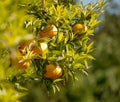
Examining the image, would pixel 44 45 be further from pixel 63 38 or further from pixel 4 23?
pixel 4 23

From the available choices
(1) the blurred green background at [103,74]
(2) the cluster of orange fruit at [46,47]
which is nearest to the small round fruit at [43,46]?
(2) the cluster of orange fruit at [46,47]

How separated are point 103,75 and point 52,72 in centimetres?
1412

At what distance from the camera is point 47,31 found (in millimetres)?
2092

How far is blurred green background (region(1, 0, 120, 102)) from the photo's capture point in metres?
14.4

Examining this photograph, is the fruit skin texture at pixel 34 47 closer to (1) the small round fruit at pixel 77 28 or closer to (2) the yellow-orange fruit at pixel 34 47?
(2) the yellow-orange fruit at pixel 34 47

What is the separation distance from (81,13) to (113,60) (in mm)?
13453

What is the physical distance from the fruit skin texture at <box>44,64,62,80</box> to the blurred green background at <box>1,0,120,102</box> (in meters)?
11.1

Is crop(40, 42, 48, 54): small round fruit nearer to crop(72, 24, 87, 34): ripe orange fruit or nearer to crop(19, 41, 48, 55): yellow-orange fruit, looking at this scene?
crop(19, 41, 48, 55): yellow-orange fruit

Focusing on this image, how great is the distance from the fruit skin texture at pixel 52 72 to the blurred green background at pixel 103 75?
11.1 m

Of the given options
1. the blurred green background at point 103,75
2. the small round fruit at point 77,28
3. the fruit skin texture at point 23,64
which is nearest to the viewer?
the fruit skin texture at point 23,64

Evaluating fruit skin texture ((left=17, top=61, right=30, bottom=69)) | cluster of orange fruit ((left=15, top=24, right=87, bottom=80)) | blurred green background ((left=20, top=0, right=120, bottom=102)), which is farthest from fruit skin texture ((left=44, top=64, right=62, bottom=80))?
blurred green background ((left=20, top=0, right=120, bottom=102))

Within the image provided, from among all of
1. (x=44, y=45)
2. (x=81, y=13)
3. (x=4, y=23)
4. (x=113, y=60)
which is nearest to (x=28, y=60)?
(x=44, y=45)

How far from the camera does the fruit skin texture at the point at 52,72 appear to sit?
6.73ft

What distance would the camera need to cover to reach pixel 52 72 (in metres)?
2.08
